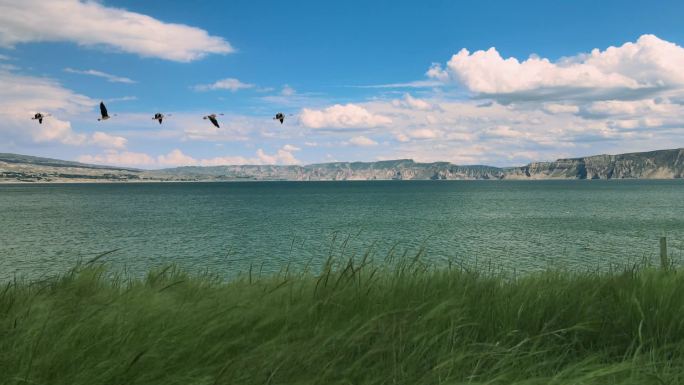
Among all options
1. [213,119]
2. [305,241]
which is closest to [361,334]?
[213,119]

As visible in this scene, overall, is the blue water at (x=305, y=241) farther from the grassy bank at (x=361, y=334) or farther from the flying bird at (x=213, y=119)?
the flying bird at (x=213, y=119)

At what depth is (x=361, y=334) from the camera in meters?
4.75

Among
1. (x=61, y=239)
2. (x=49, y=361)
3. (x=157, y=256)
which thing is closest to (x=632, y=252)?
(x=157, y=256)

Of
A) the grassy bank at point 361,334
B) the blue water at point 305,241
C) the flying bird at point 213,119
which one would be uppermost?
the flying bird at point 213,119

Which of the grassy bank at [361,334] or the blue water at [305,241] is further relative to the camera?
the blue water at [305,241]

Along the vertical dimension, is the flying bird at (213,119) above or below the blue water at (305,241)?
above

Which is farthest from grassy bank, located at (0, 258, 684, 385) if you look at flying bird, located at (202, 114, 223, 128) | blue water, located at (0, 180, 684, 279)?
blue water, located at (0, 180, 684, 279)

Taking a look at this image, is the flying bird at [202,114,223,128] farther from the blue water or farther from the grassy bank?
the blue water

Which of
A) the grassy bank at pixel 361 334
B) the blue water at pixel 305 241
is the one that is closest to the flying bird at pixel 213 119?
the grassy bank at pixel 361 334

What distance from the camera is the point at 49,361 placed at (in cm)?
411

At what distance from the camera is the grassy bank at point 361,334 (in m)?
4.15

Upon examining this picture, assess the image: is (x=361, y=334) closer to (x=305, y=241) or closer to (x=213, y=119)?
(x=213, y=119)

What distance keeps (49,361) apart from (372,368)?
286 centimetres

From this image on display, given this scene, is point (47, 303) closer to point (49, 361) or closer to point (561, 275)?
point (49, 361)
